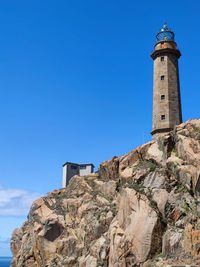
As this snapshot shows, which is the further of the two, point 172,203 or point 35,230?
point 35,230

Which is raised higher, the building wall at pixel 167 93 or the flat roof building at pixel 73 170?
the building wall at pixel 167 93

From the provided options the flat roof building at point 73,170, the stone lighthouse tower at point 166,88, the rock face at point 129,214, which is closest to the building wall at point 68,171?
the flat roof building at point 73,170

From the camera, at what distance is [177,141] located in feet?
119

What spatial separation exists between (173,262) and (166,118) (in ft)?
77.7

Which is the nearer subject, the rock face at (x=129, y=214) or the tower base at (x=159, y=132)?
the rock face at (x=129, y=214)

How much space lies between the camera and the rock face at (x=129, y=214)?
2973 cm

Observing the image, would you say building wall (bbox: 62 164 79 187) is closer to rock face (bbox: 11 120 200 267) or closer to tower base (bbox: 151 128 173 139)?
rock face (bbox: 11 120 200 267)

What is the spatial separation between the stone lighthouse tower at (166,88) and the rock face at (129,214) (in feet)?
31.0

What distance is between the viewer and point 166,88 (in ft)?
159

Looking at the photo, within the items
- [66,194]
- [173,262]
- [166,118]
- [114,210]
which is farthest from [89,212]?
[166,118]

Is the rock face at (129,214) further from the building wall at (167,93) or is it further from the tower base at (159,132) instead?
the building wall at (167,93)

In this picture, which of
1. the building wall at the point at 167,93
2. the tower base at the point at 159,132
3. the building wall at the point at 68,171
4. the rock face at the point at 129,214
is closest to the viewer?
the rock face at the point at 129,214

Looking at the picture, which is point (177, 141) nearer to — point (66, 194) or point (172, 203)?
point (172, 203)

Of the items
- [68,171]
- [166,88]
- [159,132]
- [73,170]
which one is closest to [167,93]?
[166,88]
